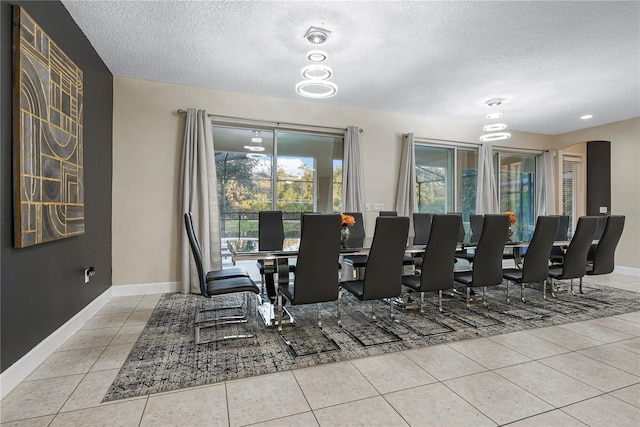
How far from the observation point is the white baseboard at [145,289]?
4090 millimetres

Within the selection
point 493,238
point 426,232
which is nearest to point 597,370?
point 493,238

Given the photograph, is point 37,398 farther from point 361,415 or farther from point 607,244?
point 607,244

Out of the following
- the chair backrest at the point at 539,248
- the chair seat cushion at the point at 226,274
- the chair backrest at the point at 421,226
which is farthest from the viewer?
the chair backrest at the point at 421,226

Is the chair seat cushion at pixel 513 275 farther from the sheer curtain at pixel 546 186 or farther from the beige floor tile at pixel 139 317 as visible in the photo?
the beige floor tile at pixel 139 317

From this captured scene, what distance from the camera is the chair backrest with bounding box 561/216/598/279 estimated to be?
3.77 metres

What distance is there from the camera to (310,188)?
5.25 meters

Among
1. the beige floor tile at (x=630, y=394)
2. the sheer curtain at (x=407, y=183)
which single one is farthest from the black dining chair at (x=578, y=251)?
the sheer curtain at (x=407, y=183)

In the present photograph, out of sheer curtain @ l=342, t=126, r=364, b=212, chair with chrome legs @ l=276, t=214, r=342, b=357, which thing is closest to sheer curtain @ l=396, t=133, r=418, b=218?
sheer curtain @ l=342, t=126, r=364, b=212

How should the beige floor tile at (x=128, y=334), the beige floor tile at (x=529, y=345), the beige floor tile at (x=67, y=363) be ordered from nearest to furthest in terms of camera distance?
the beige floor tile at (x=67, y=363), the beige floor tile at (x=529, y=345), the beige floor tile at (x=128, y=334)

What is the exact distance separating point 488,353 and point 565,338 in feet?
2.96

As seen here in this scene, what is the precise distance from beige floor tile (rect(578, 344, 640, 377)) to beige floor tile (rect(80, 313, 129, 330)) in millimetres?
4104

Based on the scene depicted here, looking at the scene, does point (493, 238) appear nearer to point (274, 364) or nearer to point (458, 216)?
point (458, 216)

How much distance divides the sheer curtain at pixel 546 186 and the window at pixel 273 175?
4660 mm

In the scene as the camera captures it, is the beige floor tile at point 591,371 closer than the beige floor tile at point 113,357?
Yes
